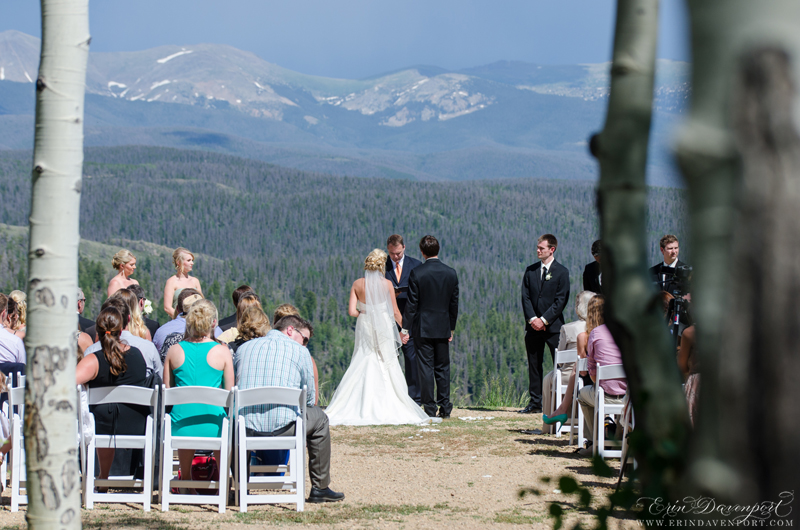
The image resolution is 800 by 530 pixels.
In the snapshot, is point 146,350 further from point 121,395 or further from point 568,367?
point 568,367

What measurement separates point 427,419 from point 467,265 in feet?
326

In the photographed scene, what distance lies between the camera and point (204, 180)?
153875 millimetres

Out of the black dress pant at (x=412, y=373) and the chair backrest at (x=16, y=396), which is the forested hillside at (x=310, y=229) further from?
the chair backrest at (x=16, y=396)

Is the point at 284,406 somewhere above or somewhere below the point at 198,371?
below

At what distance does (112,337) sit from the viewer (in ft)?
18.6

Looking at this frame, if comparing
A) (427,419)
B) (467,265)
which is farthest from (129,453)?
(467,265)

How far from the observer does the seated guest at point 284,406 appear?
5.62m

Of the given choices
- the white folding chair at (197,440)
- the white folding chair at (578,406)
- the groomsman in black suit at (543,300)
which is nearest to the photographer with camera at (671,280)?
the white folding chair at (578,406)

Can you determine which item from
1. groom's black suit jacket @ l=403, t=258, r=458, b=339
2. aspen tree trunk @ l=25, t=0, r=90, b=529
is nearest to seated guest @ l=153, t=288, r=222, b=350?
groom's black suit jacket @ l=403, t=258, r=458, b=339

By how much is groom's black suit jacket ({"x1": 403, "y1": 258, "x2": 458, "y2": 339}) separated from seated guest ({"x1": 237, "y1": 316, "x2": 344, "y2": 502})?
412 cm

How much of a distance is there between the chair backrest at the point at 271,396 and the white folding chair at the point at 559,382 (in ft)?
11.1

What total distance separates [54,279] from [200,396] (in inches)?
123

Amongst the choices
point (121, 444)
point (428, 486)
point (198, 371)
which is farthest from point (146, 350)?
point (428, 486)

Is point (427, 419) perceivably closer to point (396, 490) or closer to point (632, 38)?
point (396, 490)
